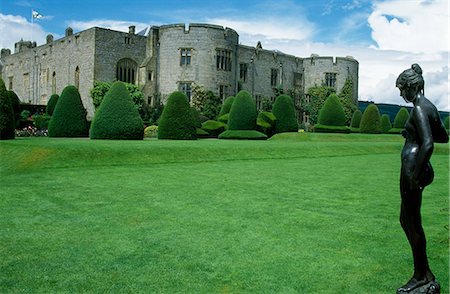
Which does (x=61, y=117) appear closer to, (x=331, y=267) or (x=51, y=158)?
(x=51, y=158)

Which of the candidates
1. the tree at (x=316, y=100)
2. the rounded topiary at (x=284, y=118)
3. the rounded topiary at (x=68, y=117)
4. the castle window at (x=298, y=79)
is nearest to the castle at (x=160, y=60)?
the castle window at (x=298, y=79)

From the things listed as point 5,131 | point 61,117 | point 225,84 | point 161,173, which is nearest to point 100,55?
point 225,84

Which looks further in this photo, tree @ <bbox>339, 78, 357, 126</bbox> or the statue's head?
tree @ <bbox>339, 78, 357, 126</bbox>

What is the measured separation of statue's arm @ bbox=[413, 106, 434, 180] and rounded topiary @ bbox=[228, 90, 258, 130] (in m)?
26.0

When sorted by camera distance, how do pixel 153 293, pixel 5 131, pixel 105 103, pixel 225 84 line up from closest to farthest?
pixel 153 293 < pixel 5 131 < pixel 105 103 < pixel 225 84

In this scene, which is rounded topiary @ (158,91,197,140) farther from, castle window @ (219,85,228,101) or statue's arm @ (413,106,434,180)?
statue's arm @ (413,106,434,180)

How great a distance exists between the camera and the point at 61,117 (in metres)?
23.3

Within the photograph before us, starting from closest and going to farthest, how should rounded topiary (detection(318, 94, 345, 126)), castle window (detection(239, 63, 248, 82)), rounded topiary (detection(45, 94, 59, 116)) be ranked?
1. rounded topiary (detection(318, 94, 345, 126))
2. rounded topiary (detection(45, 94, 59, 116))
3. castle window (detection(239, 63, 248, 82))

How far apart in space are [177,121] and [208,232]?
17968 mm

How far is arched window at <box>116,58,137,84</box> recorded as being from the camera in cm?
3947

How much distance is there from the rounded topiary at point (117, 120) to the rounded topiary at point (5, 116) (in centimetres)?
404

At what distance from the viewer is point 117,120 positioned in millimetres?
21297

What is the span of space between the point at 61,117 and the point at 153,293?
842 inches

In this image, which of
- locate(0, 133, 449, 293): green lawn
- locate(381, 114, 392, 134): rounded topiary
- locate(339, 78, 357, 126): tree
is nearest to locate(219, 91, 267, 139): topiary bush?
locate(0, 133, 449, 293): green lawn
